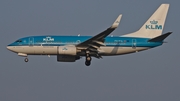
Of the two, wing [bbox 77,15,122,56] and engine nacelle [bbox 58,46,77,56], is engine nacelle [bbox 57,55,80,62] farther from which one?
engine nacelle [bbox 58,46,77,56]

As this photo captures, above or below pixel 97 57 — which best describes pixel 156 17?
above

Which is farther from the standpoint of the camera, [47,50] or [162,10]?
[162,10]

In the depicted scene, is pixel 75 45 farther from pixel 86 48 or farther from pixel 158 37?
pixel 158 37

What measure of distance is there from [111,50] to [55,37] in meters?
7.08

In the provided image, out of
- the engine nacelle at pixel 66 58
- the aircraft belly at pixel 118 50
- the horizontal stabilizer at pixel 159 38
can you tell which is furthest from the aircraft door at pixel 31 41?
the horizontal stabilizer at pixel 159 38

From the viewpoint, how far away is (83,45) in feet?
225

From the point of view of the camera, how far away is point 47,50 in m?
68.8

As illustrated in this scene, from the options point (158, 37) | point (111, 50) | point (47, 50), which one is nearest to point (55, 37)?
point (47, 50)

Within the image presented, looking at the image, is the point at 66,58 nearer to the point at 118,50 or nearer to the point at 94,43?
the point at 94,43

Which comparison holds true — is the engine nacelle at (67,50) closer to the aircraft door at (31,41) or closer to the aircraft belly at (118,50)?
the aircraft door at (31,41)

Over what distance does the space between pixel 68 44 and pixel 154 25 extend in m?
12.4

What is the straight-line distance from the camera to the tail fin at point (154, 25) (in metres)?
72.6

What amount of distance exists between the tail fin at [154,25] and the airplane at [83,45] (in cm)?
44

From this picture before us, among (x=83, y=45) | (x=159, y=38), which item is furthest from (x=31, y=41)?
(x=159, y=38)
